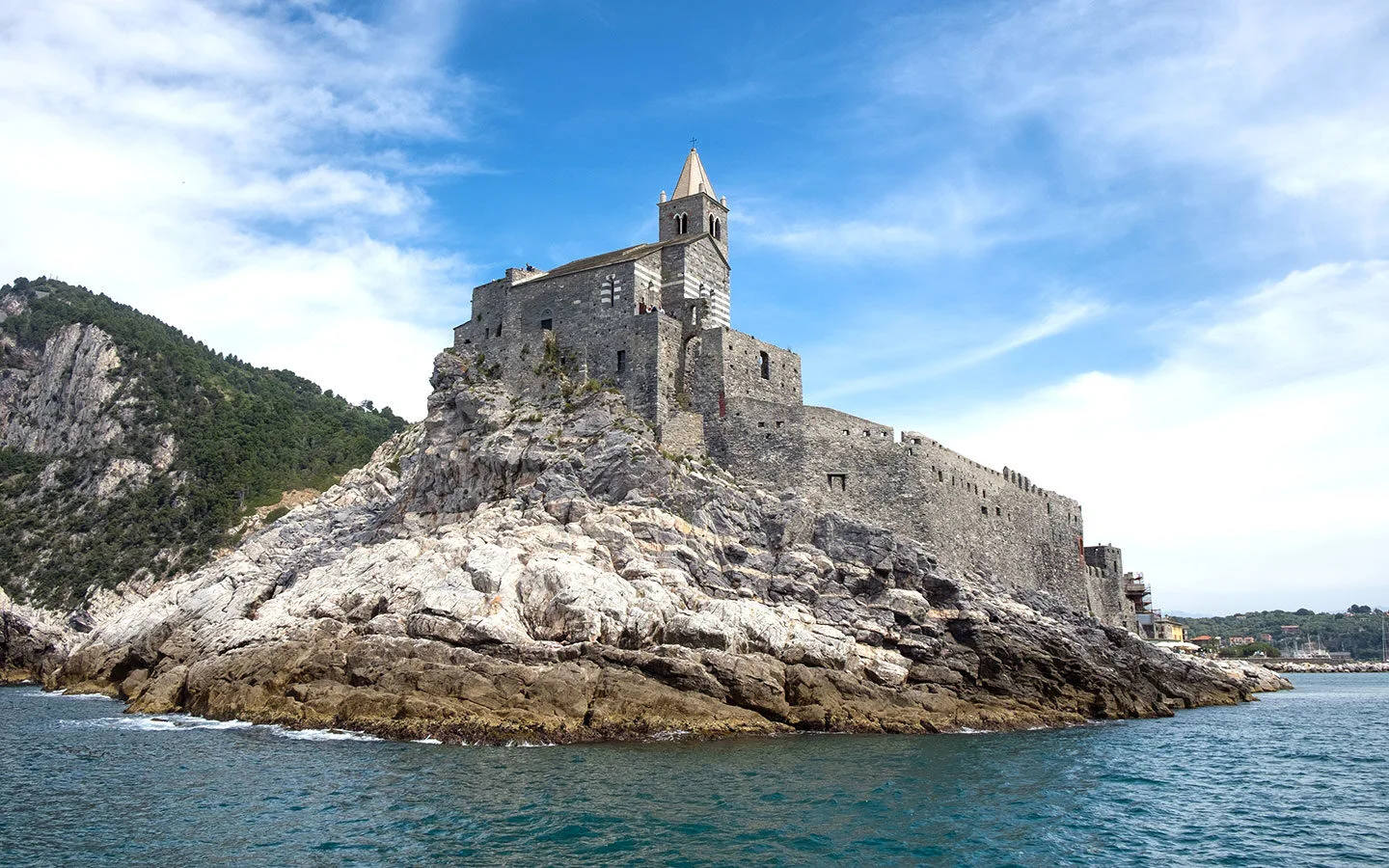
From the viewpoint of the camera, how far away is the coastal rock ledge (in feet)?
95.8

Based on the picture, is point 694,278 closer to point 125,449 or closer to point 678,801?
point 678,801

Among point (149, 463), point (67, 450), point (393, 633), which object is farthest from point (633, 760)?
point (67, 450)

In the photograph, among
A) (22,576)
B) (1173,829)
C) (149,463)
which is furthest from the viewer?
(149,463)

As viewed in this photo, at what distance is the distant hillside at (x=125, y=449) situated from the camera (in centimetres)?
6938

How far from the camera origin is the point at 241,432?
8556 cm

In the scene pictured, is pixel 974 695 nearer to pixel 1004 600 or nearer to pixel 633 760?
pixel 1004 600

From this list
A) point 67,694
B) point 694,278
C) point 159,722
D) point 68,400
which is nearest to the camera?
point 159,722

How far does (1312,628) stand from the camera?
16100 cm

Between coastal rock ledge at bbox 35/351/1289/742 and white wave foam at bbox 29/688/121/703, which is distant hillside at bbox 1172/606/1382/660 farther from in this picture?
white wave foam at bbox 29/688/121/703

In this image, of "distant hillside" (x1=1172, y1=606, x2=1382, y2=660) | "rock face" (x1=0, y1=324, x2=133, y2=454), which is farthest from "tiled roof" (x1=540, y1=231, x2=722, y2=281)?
"distant hillside" (x1=1172, y1=606, x2=1382, y2=660)

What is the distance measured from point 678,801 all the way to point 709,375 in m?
24.3

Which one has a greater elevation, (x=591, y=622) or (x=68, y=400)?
(x=68, y=400)

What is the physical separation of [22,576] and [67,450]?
17.8 m

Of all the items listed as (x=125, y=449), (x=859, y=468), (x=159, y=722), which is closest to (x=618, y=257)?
(x=859, y=468)
